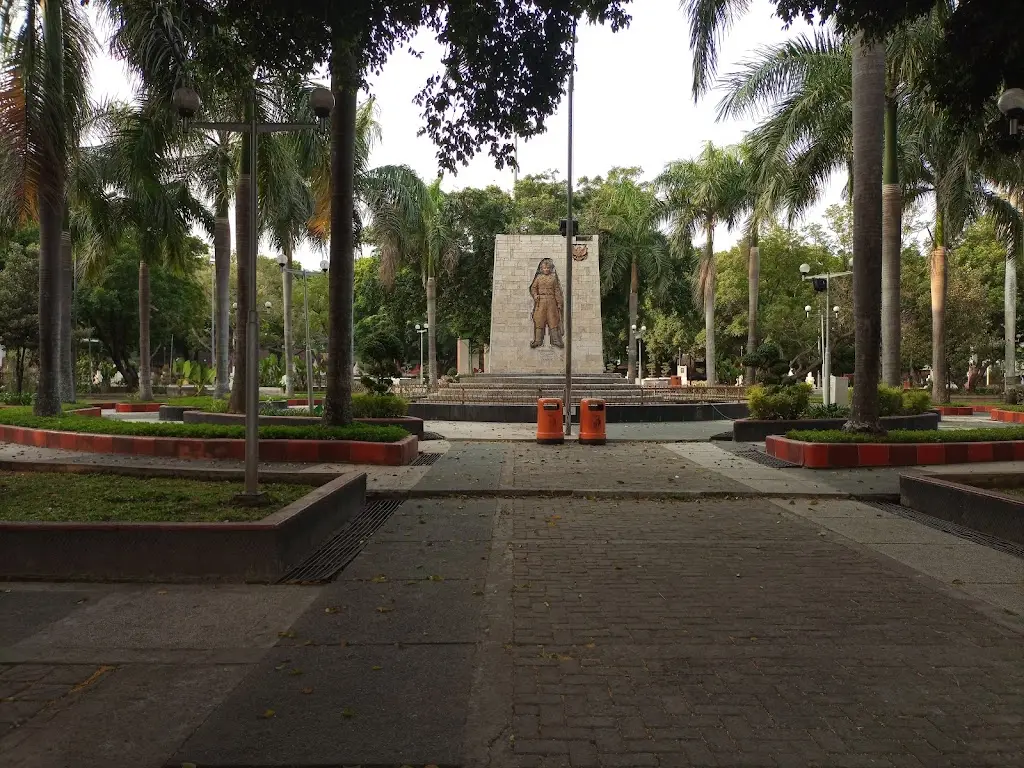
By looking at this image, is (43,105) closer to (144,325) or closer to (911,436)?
(911,436)

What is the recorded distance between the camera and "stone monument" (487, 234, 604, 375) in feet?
95.0

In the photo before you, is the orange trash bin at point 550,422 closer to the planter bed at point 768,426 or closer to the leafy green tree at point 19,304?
the planter bed at point 768,426

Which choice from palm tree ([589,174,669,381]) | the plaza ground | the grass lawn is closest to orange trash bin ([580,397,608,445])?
the plaza ground

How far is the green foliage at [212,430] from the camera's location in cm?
1286

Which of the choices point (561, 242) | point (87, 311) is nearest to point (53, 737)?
point (561, 242)

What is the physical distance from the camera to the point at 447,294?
40844 mm

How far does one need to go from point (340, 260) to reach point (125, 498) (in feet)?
20.2

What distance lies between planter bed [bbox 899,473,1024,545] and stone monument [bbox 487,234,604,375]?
1951 cm

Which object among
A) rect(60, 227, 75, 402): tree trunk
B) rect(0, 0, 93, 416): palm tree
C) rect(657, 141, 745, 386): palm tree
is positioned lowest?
rect(60, 227, 75, 402): tree trunk

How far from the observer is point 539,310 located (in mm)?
29031

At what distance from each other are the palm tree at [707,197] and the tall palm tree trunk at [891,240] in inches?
555

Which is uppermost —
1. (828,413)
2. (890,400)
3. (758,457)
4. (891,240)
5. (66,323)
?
(891,240)

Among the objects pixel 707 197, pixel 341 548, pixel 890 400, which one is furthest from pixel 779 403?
pixel 707 197

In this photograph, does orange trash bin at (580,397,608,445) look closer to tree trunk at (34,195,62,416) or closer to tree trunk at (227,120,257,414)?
tree trunk at (227,120,257,414)
